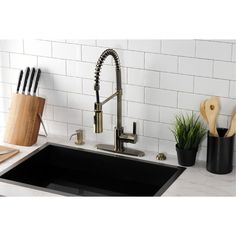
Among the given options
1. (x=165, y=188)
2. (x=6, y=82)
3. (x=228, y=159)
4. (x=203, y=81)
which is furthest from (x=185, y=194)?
(x=6, y=82)

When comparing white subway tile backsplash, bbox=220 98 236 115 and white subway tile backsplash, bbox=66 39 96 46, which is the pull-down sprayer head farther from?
white subway tile backsplash, bbox=220 98 236 115

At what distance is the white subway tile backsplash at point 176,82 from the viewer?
10.6 ft

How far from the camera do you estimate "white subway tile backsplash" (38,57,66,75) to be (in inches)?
139

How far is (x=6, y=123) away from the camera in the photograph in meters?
3.59

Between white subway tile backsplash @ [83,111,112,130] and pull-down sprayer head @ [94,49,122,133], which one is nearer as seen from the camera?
pull-down sprayer head @ [94,49,122,133]

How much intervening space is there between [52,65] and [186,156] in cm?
93

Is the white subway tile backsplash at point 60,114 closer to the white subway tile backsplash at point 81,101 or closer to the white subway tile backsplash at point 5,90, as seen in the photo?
the white subway tile backsplash at point 81,101

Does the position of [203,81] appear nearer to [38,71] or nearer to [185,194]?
[185,194]

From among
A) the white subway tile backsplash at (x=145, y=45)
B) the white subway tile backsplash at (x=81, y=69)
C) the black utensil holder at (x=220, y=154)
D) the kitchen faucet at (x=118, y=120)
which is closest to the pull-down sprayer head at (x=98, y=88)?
the kitchen faucet at (x=118, y=120)

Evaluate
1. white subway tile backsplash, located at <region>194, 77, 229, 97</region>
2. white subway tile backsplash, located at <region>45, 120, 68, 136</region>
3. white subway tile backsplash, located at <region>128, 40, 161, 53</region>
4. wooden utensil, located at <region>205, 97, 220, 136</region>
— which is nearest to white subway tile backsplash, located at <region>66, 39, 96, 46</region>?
white subway tile backsplash, located at <region>128, 40, 161, 53</region>

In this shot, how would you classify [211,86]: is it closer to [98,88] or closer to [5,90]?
[98,88]

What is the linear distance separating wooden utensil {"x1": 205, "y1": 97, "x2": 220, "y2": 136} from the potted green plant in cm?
10

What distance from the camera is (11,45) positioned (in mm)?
3615
